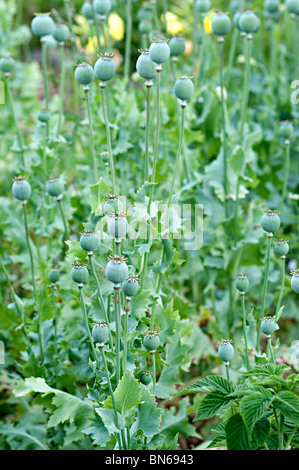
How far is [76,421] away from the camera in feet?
4.66

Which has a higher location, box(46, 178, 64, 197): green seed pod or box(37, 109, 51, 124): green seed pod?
box(37, 109, 51, 124): green seed pod

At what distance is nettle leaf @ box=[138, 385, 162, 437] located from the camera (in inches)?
48.6

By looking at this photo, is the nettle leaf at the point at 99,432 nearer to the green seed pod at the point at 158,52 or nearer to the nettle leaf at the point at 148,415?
the nettle leaf at the point at 148,415

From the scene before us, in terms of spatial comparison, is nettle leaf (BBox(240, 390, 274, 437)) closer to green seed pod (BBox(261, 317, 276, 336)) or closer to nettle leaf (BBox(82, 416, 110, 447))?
green seed pod (BBox(261, 317, 276, 336))

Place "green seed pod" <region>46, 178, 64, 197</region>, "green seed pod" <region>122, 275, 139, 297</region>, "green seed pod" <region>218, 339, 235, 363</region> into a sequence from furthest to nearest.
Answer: "green seed pod" <region>46, 178, 64, 197</region> < "green seed pod" <region>218, 339, 235, 363</region> < "green seed pod" <region>122, 275, 139, 297</region>

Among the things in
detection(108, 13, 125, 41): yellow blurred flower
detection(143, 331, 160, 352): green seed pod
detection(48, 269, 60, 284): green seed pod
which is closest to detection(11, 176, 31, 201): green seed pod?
detection(48, 269, 60, 284): green seed pod

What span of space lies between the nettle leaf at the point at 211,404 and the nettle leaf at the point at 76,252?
0.37 meters

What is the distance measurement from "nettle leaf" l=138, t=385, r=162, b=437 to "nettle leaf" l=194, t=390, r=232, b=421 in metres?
0.16

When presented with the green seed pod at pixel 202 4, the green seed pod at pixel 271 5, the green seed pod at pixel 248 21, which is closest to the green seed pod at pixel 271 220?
the green seed pod at pixel 248 21

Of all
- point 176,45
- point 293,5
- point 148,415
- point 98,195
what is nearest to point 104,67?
point 98,195

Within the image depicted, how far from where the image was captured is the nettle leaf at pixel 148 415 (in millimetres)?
1235

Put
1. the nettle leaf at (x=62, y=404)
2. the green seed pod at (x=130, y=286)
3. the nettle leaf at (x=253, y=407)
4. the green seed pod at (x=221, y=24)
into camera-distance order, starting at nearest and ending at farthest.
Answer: the nettle leaf at (x=253, y=407)
the green seed pod at (x=130, y=286)
the nettle leaf at (x=62, y=404)
the green seed pod at (x=221, y=24)
